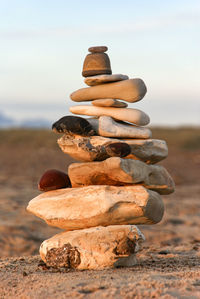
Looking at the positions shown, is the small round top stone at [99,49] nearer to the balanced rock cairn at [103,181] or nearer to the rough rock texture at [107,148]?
the balanced rock cairn at [103,181]

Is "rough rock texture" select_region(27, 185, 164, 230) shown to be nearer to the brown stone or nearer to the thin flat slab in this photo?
the thin flat slab

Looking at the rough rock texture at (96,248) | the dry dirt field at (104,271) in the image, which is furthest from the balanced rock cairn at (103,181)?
the dry dirt field at (104,271)

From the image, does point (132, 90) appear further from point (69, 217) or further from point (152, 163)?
point (69, 217)

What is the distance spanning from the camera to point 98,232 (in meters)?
7.11

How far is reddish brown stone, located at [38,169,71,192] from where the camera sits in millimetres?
7844

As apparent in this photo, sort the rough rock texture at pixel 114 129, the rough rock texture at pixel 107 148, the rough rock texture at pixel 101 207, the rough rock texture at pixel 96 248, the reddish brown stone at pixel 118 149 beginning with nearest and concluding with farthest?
the rough rock texture at pixel 96 248, the rough rock texture at pixel 101 207, the reddish brown stone at pixel 118 149, the rough rock texture at pixel 107 148, the rough rock texture at pixel 114 129

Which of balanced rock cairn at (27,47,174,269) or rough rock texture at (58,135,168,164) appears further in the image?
rough rock texture at (58,135,168,164)

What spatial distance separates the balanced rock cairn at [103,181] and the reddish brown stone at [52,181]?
0.06 feet

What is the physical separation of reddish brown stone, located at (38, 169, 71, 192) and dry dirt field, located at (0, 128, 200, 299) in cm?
134

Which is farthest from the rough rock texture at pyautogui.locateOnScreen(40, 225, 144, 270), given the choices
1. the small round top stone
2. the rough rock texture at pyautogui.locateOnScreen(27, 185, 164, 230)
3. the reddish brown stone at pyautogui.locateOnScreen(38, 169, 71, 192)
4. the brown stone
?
the small round top stone

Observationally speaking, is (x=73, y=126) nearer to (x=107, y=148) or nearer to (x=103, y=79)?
(x=107, y=148)

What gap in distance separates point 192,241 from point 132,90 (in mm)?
5269

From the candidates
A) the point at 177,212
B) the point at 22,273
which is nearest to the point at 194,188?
the point at 177,212

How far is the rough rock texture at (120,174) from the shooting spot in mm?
7188
